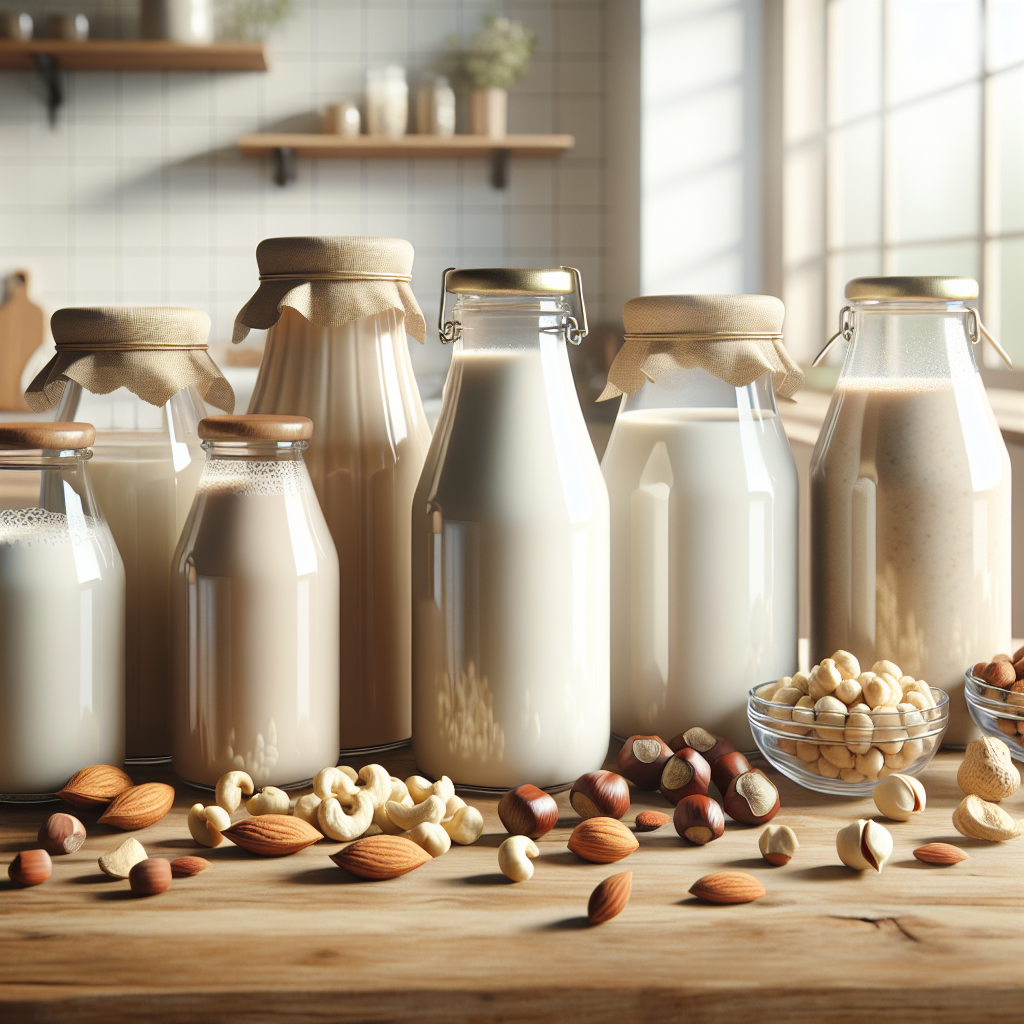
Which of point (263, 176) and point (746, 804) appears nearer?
point (746, 804)

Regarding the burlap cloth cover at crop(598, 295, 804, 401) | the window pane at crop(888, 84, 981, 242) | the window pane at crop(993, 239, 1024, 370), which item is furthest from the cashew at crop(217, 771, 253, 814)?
the window pane at crop(888, 84, 981, 242)

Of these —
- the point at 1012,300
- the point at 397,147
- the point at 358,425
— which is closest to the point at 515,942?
the point at 358,425

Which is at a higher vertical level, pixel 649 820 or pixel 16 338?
pixel 16 338

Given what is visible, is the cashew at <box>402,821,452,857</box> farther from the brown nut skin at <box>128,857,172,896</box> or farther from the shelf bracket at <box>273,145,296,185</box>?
the shelf bracket at <box>273,145,296,185</box>

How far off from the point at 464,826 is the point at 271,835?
10 cm

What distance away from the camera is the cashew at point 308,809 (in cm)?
58

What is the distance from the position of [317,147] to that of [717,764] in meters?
3.19

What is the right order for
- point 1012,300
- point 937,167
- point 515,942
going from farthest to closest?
point 937,167, point 1012,300, point 515,942

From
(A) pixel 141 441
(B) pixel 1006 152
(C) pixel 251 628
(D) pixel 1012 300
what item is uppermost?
(B) pixel 1006 152

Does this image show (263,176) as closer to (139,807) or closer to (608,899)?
(139,807)

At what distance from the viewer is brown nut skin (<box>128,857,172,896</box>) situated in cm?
49

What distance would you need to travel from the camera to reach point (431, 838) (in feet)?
1.78

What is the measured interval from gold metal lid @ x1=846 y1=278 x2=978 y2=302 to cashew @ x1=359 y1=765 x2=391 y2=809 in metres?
0.44

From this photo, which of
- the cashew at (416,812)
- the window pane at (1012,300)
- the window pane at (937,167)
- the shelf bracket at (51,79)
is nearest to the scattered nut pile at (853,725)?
the cashew at (416,812)
